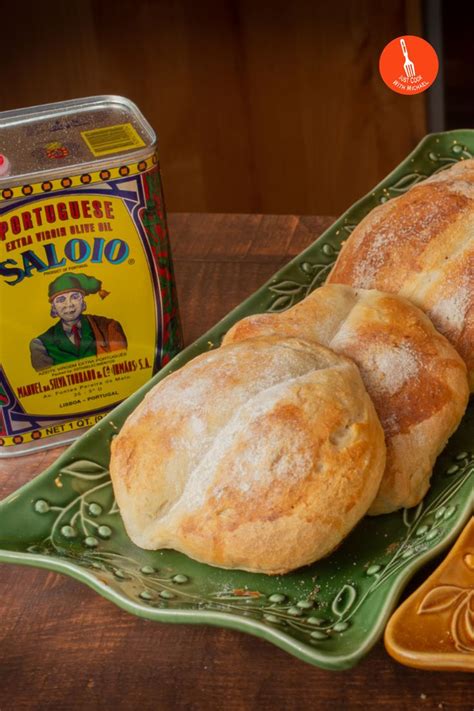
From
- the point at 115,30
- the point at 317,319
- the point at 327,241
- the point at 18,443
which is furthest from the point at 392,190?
the point at 115,30

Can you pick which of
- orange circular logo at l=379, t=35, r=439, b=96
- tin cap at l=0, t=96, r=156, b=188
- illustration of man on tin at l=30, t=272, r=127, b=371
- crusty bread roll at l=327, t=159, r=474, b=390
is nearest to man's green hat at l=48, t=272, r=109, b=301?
illustration of man on tin at l=30, t=272, r=127, b=371

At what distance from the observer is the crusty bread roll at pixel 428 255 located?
1035 millimetres

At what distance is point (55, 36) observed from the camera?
2.21 metres

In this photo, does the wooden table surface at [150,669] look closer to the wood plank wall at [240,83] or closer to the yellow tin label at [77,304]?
the yellow tin label at [77,304]

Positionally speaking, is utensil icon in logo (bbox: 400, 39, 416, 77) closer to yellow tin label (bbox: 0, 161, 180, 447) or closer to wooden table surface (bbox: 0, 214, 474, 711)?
yellow tin label (bbox: 0, 161, 180, 447)

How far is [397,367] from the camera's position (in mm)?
938

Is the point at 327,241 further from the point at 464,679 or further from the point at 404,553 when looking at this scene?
the point at 464,679

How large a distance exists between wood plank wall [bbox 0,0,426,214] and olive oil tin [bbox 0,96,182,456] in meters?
1.17

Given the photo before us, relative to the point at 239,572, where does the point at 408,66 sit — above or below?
above

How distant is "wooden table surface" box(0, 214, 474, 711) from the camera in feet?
2.65

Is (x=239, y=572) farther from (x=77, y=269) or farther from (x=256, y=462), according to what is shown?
(x=77, y=269)

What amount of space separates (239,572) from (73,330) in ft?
1.10

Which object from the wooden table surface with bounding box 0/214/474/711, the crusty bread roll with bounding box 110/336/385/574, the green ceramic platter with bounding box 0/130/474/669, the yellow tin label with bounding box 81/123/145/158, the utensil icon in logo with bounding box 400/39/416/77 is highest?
the yellow tin label with bounding box 81/123/145/158

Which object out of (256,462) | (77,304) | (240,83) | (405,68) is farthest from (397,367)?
(240,83)
